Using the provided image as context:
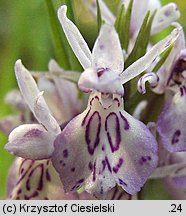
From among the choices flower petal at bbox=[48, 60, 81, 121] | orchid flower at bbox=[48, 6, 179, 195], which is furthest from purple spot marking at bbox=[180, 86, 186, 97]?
flower petal at bbox=[48, 60, 81, 121]

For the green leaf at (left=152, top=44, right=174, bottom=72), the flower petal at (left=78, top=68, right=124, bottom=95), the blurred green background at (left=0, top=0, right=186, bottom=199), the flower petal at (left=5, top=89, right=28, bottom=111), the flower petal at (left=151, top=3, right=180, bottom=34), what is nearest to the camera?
the flower petal at (left=78, top=68, right=124, bottom=95)

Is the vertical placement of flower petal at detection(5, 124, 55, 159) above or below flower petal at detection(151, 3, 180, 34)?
below

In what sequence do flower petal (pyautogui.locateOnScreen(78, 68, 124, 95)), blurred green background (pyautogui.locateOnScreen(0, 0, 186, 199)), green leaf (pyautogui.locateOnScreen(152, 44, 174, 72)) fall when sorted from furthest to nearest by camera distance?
blurred green background (pyautogui.locateOnScreen(0, 0, 186, 199)), green leaf (pyautogui.locateOnScreen(152, 44, 174, 72)), flower petal (pyautogui.locateOnScreen(78, 68, 124, 95))

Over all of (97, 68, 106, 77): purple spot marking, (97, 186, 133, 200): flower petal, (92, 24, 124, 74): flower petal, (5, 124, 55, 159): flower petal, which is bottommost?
(97, 186, 133, 200): flower petal

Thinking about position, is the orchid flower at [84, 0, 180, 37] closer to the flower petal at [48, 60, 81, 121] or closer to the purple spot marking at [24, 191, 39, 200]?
the flower petal at [48, 60, 81, 121]

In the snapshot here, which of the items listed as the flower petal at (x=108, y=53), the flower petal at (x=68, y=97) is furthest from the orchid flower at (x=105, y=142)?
the flower petal at (x=68, y=97)

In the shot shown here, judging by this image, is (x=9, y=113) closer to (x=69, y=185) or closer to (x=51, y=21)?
(x=51, y=21)
